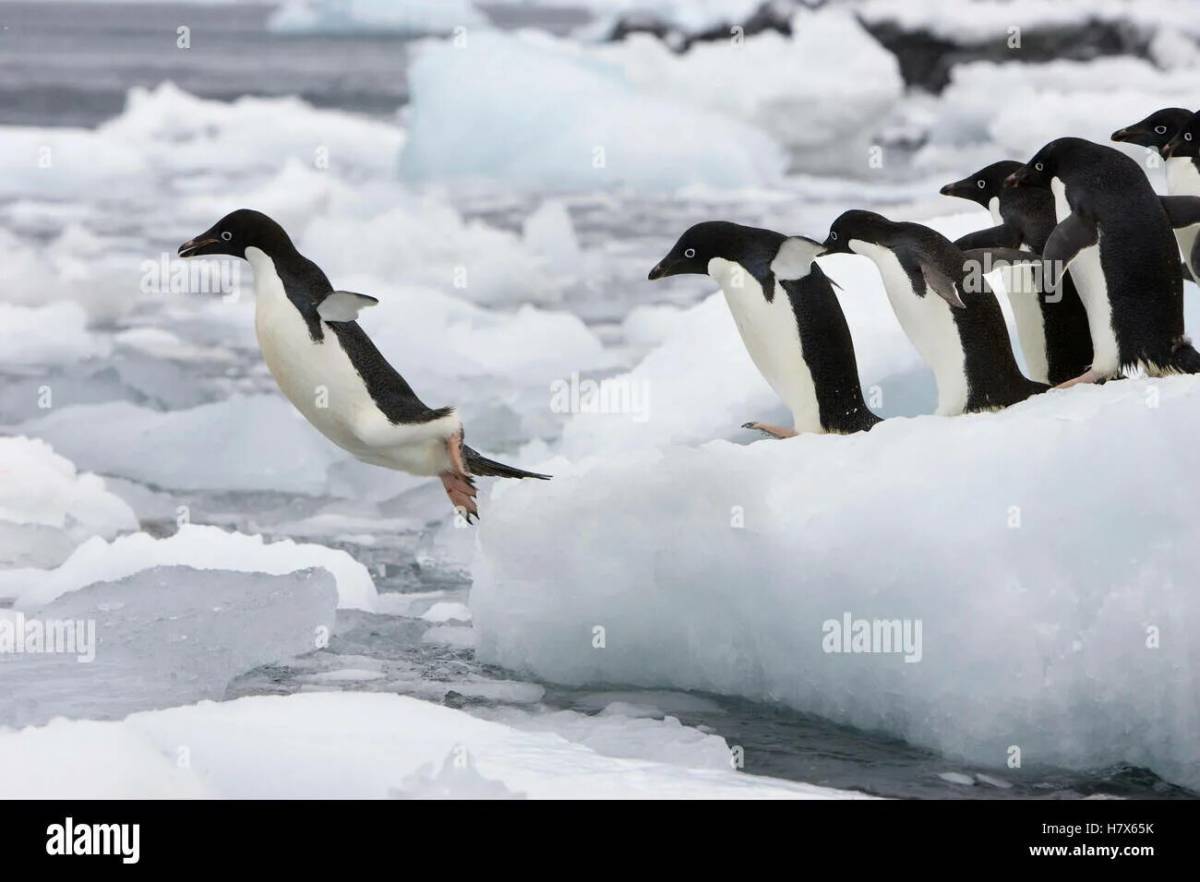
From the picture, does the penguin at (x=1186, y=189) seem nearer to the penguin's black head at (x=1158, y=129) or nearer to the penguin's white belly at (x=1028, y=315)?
the penguin's black head at (x=1158, y=129)

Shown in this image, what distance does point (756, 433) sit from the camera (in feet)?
14.7

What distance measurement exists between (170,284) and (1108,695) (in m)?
7.29

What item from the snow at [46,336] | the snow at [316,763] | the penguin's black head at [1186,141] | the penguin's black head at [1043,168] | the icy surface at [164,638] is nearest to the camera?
the snow at [316,763]

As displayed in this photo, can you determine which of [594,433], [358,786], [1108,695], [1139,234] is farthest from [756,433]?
[358,786]

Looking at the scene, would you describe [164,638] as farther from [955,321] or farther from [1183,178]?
[1183,178]

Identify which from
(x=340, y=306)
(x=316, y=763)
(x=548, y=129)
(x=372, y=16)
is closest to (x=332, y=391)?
(x=340, y=306)

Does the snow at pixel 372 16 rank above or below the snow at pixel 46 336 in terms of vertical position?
above

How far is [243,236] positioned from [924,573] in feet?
4.54

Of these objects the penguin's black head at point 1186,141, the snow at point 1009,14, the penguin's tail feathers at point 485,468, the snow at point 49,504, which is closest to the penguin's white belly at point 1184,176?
the penguin's black head at point 1186,141

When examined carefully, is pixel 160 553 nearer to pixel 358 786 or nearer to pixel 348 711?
pixel 348 711

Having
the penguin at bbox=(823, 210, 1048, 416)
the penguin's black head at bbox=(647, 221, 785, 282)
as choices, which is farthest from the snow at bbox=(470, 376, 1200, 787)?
the penguin's black head at bbox=(647, 221, 785, 282)

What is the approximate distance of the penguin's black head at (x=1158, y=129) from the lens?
3758 millimetres

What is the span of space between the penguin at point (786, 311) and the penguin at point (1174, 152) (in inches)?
31.8

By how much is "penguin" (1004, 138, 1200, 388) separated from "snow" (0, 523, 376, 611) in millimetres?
1680
